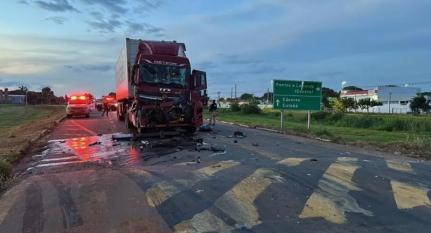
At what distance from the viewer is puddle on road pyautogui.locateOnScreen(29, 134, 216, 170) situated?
49.8ft

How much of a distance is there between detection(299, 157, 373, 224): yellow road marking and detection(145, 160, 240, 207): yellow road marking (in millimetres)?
2341

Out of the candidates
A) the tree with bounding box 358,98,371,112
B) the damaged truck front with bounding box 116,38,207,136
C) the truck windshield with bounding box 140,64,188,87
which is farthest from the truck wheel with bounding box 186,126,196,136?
the tree with bounding box 358,98,371,112

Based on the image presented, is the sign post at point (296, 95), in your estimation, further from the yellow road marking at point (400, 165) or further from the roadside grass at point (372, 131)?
the yellow road marking at point (400, 165)

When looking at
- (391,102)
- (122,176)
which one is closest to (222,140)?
(122,176)

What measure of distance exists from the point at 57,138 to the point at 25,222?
53.2 ft

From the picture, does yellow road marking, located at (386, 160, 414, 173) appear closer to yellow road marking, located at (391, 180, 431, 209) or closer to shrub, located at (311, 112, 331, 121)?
yellow road marking, located at (391, 180, 431, 209)

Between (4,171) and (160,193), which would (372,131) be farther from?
(160,193)

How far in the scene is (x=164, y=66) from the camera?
2270cm

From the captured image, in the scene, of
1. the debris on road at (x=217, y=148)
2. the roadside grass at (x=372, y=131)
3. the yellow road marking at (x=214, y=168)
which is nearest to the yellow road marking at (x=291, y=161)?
the yellow road marking at (x=214, y=168)

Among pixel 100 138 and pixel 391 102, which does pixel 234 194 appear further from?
pixel 391 102

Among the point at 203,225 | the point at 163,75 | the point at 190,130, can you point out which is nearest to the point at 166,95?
the point at 163,75

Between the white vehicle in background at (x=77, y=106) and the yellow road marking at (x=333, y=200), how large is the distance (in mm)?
37942

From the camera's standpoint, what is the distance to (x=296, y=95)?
30172 millimetres

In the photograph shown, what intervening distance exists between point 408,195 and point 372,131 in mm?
21667
